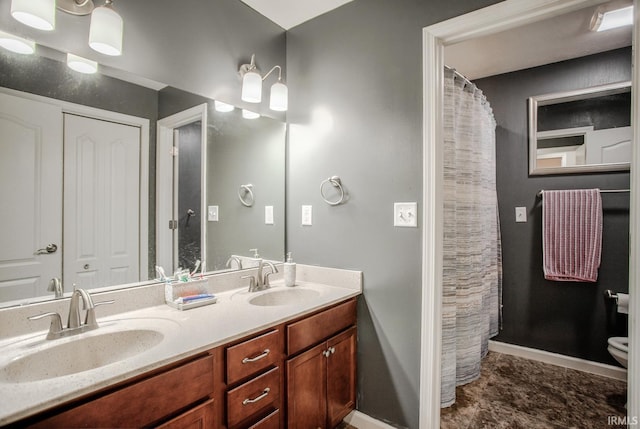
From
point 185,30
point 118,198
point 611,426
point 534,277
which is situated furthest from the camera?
point 534,277

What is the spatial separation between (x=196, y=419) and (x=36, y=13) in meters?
1.49

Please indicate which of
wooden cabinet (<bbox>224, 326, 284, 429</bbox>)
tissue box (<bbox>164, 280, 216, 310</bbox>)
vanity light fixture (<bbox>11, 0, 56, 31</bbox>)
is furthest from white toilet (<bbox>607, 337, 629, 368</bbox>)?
vanity light fixture (<bbox>11, 0, 56, 31</bbox>)

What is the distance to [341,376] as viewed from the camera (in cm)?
168

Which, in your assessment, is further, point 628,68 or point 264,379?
point 628,68

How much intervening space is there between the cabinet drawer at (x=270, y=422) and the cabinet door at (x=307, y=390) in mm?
63

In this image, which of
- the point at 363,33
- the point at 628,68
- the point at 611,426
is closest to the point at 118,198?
the point at 363,33

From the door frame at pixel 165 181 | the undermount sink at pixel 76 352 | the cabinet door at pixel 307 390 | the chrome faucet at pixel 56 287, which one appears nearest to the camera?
the undermount sink at pixel 76 352

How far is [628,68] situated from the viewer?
231 cm

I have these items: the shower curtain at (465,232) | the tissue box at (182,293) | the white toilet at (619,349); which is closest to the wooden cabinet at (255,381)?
the tissue box at (182,293)

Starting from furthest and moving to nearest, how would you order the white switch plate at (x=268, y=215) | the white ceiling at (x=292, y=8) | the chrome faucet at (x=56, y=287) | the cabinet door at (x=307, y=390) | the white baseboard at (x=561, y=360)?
1. the white baseboard at (x=561, y=360)
2. the white switch plate at (x=268, y=215)
3. the white ceiling at (x=292, y=8)
4. the cabinet door at (x=307, y=390)
5. the chrome faucet at (x=56, y=287)

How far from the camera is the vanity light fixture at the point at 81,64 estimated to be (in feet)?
4.14

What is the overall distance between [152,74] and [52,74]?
0.39m

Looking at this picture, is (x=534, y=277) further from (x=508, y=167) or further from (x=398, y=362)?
(x=398, y=362)

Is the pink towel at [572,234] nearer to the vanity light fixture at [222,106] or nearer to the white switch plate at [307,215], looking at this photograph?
the white switch plate at [307,215]
